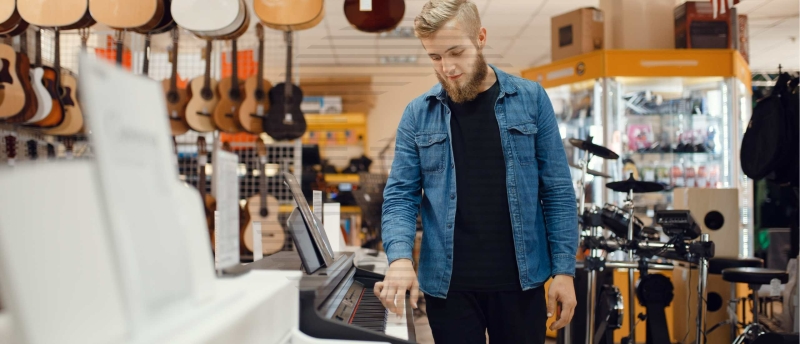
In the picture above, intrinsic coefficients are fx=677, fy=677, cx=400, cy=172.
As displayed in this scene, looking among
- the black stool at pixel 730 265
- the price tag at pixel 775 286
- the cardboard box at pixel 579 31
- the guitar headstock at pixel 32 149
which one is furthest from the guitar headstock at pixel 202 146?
the cardboard box at pixel 579 31

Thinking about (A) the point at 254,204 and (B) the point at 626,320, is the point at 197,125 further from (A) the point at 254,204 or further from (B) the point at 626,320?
(B) the point at 626,320

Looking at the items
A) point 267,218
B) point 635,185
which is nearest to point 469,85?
point 267,218

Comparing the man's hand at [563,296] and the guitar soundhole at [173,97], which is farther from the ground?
the guitar soundhole at [173,97]

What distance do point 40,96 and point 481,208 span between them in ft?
9.34

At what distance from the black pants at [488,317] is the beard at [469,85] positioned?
46 centimetres

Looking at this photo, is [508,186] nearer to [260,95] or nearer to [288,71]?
[288,71]

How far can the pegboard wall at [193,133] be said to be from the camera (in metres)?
2.44

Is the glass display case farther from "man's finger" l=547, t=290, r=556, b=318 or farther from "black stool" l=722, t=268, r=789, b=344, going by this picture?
"man's finger" l=547, t=290, r=556, b=318

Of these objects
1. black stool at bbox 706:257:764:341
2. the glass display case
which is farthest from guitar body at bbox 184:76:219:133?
the glass display case

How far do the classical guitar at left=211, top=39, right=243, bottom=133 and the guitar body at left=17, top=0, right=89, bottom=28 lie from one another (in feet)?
1.74

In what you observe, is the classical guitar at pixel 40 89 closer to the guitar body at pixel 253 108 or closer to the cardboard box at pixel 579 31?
the guitar body at pixel 253 108

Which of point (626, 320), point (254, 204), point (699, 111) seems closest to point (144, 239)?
point (254, 204)

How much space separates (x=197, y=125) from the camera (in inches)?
94.7

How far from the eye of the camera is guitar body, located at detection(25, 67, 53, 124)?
11.4 feet
